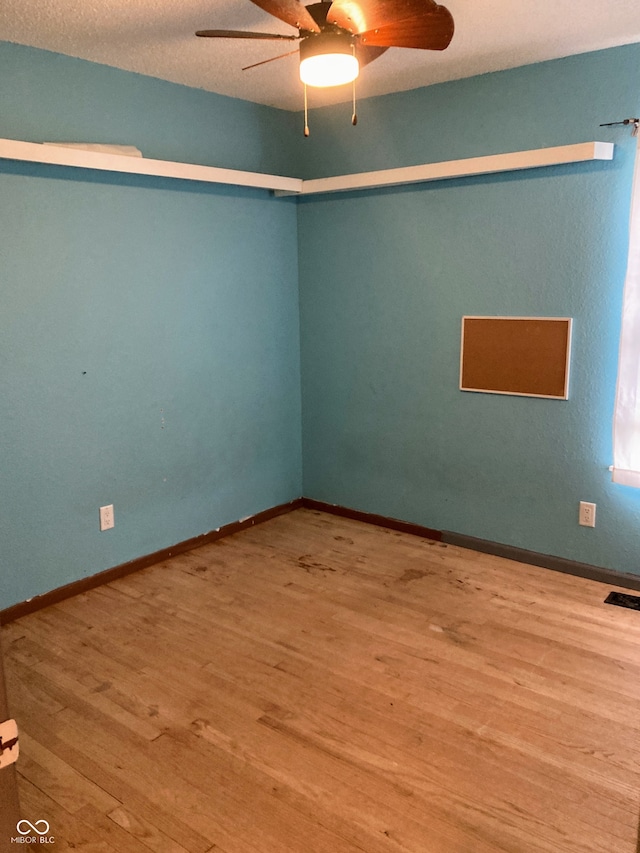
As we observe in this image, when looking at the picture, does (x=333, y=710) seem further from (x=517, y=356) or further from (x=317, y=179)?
(x=317, y=179)

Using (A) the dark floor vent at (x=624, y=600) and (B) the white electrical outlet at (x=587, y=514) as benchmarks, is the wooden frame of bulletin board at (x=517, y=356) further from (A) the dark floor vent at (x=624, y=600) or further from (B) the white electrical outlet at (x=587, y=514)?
(A) the dark floor vent at (x=624, y=600)

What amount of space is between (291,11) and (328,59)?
198 millimetres

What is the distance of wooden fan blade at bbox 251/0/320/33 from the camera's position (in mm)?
1924

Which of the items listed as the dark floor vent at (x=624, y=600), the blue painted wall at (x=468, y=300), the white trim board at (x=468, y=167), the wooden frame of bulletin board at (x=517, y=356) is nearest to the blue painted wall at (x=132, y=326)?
the blue painted wall at (x=468, y=300)

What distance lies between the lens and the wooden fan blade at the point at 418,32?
6.65 ft

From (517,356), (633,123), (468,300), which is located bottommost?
(517,356)

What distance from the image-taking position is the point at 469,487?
3.76 m

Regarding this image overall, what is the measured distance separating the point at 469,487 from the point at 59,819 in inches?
99.7

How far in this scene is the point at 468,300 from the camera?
3.60m

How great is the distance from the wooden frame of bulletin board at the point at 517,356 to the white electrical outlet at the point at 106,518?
195 cm

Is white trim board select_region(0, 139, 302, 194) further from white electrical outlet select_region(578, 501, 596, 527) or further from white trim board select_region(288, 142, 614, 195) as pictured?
white electrical outlet select_region(578, 501, 596, 527)

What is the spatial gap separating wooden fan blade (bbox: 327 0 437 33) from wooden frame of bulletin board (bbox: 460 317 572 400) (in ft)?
5.67

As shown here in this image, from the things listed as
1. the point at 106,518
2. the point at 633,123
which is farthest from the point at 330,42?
the point at 106,518

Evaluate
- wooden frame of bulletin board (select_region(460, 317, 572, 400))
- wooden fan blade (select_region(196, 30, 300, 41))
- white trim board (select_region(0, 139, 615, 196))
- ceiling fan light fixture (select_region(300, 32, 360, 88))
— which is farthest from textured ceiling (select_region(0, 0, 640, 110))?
wooden frame of bulletin board (select_region(460, 317, 572, 400))
